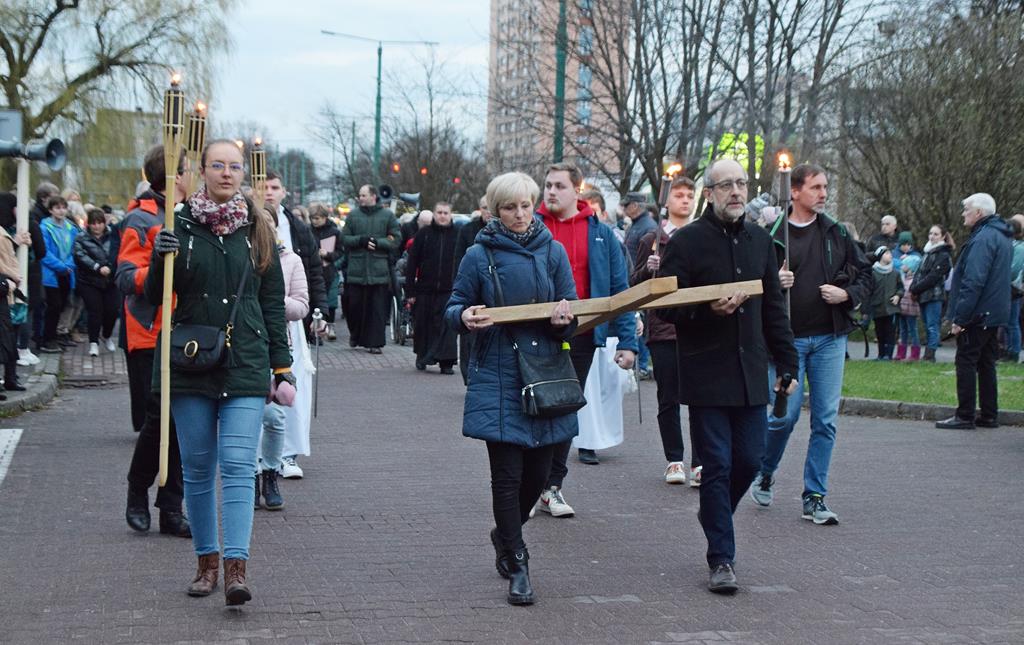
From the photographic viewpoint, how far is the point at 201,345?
5.80 metres

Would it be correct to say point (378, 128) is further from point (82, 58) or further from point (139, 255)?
point (139, 255)

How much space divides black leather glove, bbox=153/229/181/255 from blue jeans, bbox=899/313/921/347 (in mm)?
15824

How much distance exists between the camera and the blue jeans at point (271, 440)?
27.4ft

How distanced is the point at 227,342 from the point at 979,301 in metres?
8.56

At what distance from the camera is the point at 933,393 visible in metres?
14.8

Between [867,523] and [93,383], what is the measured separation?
9.80m

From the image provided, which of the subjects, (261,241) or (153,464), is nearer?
(261,241)

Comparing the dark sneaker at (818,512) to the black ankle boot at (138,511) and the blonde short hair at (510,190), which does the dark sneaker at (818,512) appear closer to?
the blonde short hair at (510,190)

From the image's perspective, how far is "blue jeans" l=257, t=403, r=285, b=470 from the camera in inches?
328

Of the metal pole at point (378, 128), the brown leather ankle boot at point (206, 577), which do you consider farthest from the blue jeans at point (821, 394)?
the metal pole at point (378, 128)

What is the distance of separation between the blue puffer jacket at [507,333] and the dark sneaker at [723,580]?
92 centimetres

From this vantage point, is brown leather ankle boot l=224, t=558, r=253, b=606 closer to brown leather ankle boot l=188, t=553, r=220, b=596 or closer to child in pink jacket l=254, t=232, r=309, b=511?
brown leather ankle boot l=188, t=553, r=220, b=596

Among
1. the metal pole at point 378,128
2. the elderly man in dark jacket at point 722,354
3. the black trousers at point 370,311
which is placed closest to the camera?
the elderly man in dark jacket at point 722,354

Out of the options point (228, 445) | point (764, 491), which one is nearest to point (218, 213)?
point (228, 445)
